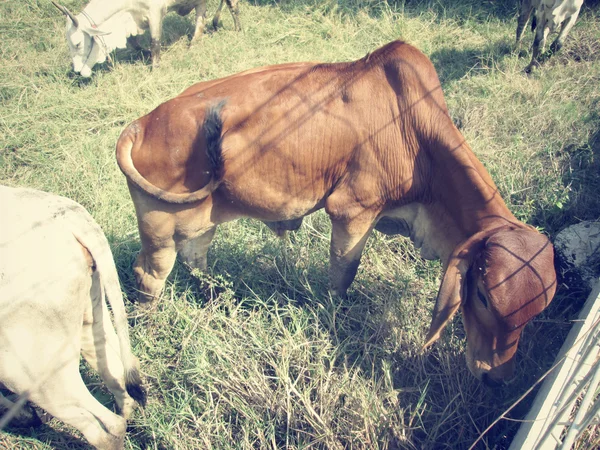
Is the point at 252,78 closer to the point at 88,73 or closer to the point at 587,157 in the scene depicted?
the point at 587,157

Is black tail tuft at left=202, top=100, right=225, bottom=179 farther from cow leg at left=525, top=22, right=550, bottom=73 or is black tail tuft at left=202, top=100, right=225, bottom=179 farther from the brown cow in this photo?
cow leg at left=525, top=22, right=550, bottom=73

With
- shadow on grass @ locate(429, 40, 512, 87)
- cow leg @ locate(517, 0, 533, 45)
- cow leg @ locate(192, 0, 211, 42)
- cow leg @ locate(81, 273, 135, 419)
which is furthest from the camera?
cow leg @ locate(192, 0, 211, 42)

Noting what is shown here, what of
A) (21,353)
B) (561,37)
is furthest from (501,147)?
(21,353)

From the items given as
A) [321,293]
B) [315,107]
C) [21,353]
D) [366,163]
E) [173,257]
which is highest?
[315,107]

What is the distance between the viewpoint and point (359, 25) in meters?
7.16

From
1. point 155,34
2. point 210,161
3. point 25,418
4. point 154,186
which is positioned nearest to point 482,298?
point 210,161

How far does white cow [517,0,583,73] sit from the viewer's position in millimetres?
5594

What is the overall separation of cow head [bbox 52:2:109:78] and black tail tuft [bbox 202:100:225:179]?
14.5ft

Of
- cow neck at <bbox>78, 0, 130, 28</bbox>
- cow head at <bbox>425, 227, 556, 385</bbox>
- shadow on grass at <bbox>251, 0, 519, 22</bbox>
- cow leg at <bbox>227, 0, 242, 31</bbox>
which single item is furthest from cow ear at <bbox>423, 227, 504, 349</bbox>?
cow neck at <bbox>78, 0, 130, 28</bbox>

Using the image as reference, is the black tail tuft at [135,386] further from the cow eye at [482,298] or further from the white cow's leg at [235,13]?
the white cow's leg at [235,13]

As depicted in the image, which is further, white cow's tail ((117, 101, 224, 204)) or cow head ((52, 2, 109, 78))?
cow head ((52, 2, 109, 78))

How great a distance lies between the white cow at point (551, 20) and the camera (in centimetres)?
559

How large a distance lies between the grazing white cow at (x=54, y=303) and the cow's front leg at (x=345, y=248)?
1506 millimetres

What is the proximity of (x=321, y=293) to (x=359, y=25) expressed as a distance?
4961 mm
